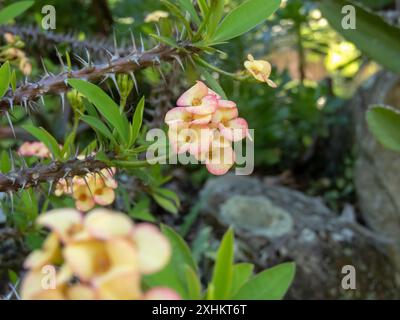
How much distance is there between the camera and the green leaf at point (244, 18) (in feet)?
2.39

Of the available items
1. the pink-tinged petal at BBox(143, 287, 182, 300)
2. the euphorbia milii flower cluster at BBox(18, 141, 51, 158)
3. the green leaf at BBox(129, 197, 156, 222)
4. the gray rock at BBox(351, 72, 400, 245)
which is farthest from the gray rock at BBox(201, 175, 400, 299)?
the pink-tinged petal at BBox(143, 287, 182, 300)

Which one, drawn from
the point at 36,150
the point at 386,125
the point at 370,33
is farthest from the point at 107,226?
the point at 370,33

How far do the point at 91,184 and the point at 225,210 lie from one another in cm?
93

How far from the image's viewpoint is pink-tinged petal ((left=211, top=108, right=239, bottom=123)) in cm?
64

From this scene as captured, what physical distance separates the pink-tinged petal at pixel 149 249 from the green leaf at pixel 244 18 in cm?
41

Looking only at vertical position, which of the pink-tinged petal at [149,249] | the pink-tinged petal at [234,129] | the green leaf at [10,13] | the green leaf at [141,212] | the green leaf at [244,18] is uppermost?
the green leaf at [10,13]

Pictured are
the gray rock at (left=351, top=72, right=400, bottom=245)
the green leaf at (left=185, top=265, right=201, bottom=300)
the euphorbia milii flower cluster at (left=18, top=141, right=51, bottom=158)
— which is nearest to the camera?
the green leaf at (left=185, top=265, right=201, bottom=300)

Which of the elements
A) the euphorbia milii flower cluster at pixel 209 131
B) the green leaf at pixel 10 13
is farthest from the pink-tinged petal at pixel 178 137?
the green leaf at pixel 10 13

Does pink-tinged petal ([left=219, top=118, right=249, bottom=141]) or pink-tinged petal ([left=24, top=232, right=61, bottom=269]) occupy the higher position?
pink-tinged petal ([left=219, top=118, right=249, bottom=141])

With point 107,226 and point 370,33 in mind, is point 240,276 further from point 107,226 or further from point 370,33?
point 370,33

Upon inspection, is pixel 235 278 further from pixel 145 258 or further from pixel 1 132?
pixel 1 132

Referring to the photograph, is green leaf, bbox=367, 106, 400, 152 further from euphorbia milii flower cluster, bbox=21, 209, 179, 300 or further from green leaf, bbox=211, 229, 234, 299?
euphorbia milii flower cluster, bbox=21, 209, 179, 300

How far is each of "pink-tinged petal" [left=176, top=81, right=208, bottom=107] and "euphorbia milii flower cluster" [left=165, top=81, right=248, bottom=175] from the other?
0.01 metres

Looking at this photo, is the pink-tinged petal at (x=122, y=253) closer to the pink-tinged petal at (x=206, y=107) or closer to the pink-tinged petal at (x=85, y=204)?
the pink-tinged petal at (x=206, y=107)
